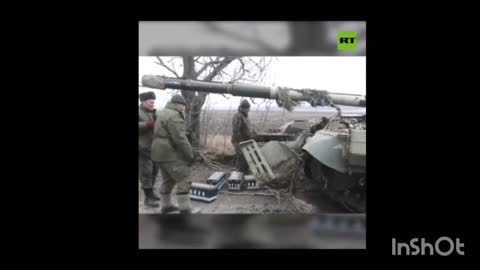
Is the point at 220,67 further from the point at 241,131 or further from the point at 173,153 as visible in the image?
the point at 173,153

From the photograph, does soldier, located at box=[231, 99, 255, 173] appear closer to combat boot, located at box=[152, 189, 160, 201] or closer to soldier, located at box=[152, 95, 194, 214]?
soldier, located at box=[152, 95, 194, 214]

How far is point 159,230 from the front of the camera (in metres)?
3.12

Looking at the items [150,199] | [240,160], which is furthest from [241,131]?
[150,199]

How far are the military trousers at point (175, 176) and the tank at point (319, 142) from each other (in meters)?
0.57

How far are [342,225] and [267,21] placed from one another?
192 cm

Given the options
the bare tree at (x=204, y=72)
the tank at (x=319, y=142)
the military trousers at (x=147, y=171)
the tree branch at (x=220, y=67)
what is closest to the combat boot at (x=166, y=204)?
the military trousers at (x=147, y=171)

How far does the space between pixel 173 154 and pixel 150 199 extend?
1.50 feet

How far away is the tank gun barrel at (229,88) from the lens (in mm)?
3053

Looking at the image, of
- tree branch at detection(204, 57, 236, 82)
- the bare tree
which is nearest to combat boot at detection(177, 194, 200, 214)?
the bare tree

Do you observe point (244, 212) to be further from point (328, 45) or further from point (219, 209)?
point (328, 45)

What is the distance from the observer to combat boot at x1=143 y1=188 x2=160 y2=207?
122 inches

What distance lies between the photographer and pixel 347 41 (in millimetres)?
3035

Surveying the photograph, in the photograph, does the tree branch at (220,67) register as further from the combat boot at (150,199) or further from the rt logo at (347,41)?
the combat boot at (150,199)
